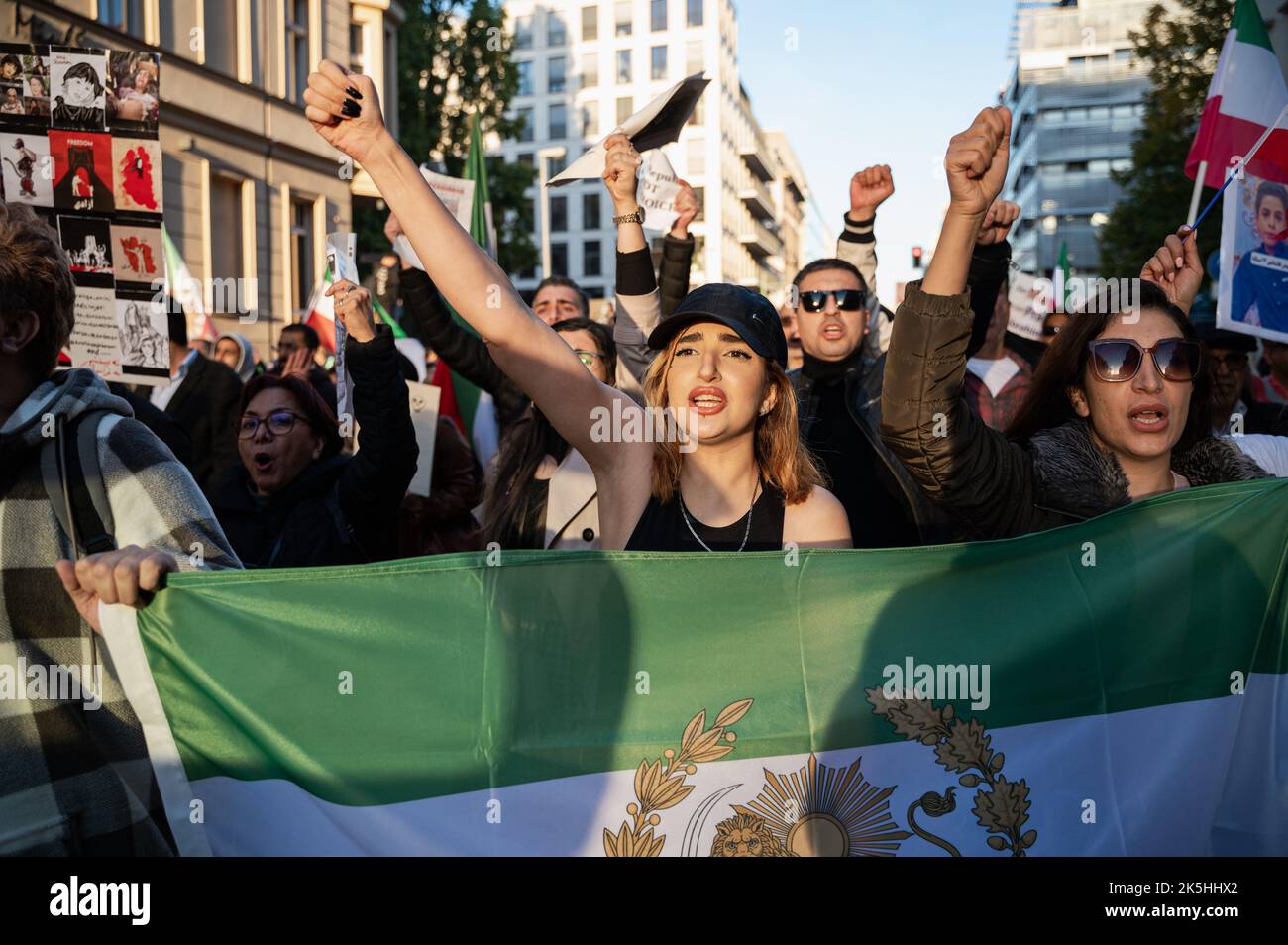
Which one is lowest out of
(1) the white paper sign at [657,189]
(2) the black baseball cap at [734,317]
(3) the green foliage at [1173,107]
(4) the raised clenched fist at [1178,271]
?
(2) the black baseball cap at [734,317]

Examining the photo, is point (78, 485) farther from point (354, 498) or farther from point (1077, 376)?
point (1077, 376)

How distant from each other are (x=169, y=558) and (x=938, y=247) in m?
1.88

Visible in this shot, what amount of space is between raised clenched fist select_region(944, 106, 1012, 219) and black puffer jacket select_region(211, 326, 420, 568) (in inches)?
86.8

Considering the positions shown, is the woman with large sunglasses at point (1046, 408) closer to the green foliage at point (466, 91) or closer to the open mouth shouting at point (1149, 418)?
the open mouth shouting at point (1149, 418)

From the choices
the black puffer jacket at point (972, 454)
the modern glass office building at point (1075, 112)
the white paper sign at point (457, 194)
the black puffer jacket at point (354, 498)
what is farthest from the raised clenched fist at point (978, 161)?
the modern glass office building at point (1075, 112)

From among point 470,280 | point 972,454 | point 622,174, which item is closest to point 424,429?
point 622,174

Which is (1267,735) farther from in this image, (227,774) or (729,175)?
(729,175)

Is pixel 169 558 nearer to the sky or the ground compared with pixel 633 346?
nearer to the ground

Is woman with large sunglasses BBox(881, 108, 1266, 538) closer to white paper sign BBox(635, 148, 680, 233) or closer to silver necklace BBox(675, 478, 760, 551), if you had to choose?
silver necklace BBox(675, 478, 760, 551)

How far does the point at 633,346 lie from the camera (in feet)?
14.9

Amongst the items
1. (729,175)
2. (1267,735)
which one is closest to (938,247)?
(1267,735)

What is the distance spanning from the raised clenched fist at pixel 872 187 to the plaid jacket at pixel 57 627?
10.9 ft

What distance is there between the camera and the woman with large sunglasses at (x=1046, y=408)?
298 cm

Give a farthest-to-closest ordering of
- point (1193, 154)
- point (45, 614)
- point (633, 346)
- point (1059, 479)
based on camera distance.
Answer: point (1193, 154) → point (633, 346) → point (1059, 479) → point (45, 614)
